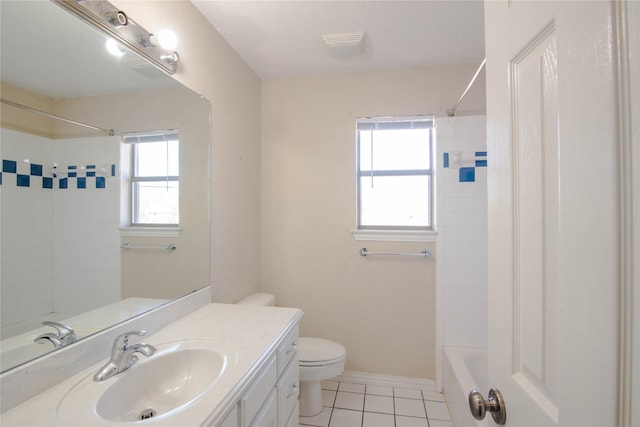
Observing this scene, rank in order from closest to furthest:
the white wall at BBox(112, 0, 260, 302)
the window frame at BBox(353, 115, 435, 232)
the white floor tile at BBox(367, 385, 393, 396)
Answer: the white wall at BBox(112, 0, 260, 302), the white floor tile at BBox(367, 385, 393, 396), the window frame at BBox(353, 115, 435, 232)

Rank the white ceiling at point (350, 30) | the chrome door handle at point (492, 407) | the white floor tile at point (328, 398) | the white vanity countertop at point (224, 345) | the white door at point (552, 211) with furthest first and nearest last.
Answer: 1. the white floor tile at point (328, 398)
2. the white ceiling at point (350, 30)
3. the white vanity countertop at point (224, 345)
4. the chrome door handle at point (492, 407)
5. the white door at point (552, 211)

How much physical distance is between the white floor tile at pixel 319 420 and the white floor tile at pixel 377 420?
9.5 inches

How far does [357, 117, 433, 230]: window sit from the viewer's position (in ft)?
7.56

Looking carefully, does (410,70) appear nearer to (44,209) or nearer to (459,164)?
(459,164)

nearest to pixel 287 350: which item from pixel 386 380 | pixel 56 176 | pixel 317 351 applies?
pixel 317 351

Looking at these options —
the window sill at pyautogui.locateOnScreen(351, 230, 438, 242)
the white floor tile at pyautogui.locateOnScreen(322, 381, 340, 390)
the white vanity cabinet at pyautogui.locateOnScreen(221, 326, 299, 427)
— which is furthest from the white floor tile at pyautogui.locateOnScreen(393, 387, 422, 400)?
the window sill at pyautogui.locateOnScreen(351, 230, 438, 242)

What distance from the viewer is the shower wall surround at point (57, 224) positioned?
30.7 inches

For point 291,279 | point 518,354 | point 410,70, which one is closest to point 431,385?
point 291,279

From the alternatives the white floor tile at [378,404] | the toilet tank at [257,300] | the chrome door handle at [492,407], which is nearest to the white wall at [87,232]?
the toilet tank at [257,300]

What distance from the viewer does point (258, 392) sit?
0.99 meters

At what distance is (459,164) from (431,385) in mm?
1728

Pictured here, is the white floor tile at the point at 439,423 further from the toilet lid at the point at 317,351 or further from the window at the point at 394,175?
the window at the point at 394,175

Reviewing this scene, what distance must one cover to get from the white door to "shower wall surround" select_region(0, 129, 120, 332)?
127 centimetres

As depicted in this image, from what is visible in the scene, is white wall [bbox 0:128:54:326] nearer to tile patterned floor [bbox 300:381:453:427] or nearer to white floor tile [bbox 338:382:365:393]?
tile patterned floor [bbox 300:381:453:427]
